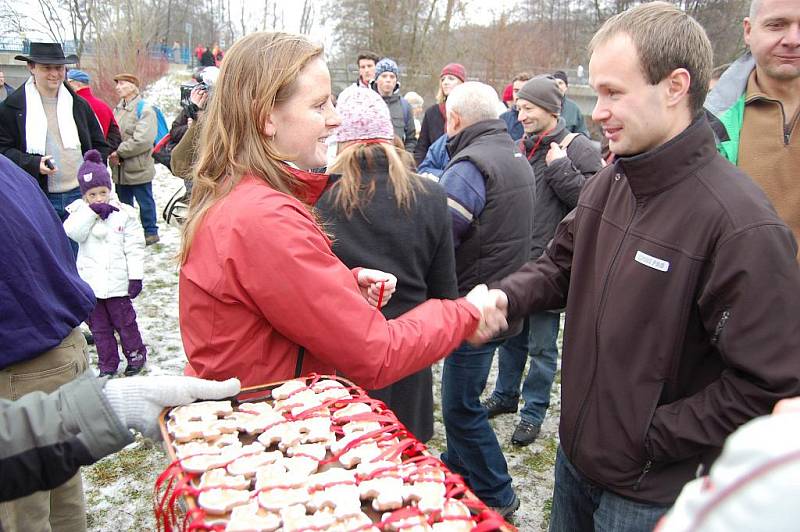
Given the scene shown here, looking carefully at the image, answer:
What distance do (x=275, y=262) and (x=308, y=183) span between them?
1.48ft

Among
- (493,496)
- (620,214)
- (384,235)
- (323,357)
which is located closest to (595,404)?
(620,214)

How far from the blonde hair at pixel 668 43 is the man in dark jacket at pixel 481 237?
65.2 inches

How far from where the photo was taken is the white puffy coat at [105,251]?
4453 millimetres

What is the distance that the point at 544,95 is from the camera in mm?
4254

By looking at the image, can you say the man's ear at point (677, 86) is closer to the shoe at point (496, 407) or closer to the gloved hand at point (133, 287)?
the shoe at point (496, 407)

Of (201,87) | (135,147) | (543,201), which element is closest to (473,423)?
(543,201)

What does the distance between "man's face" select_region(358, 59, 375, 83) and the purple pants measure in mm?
4950

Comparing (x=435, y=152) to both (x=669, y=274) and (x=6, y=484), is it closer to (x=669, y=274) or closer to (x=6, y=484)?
(x=669, y=274)

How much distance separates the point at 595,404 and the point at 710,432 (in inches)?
12.8

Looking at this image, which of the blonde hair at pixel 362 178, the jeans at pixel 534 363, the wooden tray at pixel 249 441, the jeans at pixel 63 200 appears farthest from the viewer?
the jeans at pixel 63 200

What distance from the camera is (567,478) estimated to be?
199cm

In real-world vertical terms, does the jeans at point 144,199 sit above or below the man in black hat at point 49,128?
below

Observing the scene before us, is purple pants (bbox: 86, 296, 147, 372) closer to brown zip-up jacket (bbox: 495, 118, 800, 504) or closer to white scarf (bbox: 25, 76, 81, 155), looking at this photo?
white scarf (bbox: 25, 76, 81, 155)

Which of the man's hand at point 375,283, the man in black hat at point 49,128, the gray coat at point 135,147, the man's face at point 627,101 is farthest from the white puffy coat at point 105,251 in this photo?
the man's face at point 627,101
